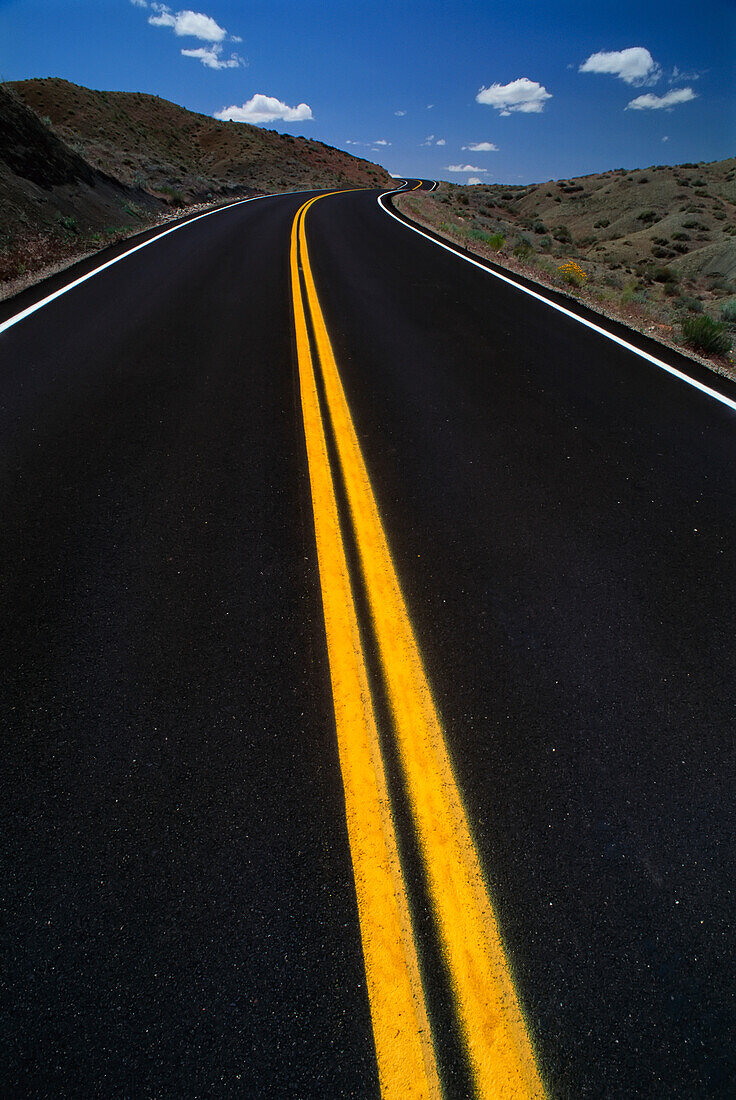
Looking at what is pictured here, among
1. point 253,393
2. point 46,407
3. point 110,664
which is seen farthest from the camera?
point 253,393

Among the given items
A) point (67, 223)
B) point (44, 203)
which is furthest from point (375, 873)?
point (44, 203)

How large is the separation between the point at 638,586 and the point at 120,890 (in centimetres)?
280

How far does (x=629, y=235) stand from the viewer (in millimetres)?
31234

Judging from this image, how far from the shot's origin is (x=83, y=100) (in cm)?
4941

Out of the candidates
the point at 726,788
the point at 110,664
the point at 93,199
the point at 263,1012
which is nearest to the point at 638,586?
the point at 726,788

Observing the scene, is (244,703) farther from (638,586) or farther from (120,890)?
(638,586)

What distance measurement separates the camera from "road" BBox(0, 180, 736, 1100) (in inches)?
56.9

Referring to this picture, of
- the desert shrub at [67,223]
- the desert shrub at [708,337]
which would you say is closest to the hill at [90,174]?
the desert shrub at [67,223]

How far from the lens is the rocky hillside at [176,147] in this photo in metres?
27.3

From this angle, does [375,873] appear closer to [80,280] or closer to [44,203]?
[80,280]

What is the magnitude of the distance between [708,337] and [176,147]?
6640 centimetres

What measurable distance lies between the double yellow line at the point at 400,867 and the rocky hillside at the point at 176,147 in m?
25.0

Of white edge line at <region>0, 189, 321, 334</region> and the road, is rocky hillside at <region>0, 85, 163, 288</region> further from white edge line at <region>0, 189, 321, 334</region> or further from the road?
the road

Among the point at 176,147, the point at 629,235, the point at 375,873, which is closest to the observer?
the point at 375,873
